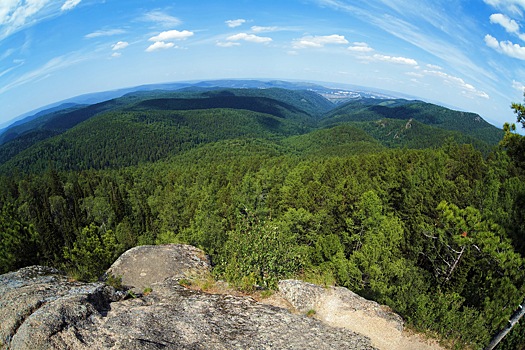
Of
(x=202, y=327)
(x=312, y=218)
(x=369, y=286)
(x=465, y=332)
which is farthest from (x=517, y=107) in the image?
(x=312, y=218)

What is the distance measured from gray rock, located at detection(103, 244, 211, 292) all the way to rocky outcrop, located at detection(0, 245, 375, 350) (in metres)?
3.34

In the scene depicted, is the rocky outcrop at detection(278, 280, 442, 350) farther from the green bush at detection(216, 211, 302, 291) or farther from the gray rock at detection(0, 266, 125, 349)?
the gray rock at detection(0, 266, 125, 349)

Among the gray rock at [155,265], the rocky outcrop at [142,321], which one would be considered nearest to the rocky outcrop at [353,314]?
the rocky outcrop at [142,321]

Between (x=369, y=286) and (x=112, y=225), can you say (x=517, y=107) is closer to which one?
(x=369, y=286)

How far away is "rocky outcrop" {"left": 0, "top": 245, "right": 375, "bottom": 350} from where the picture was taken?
7.11 metres

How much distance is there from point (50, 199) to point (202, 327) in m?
112

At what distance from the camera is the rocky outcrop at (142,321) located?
23.3ft

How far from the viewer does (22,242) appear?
2695 centimetres

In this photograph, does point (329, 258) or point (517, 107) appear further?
point (329, 258)

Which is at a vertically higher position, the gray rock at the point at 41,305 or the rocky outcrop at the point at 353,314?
the gray rock at the point at 41,305

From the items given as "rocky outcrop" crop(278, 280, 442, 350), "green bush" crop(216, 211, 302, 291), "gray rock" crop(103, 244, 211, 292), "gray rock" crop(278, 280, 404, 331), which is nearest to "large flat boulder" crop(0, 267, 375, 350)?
"rocky outcrop" crop(278, 280, 442, 350)

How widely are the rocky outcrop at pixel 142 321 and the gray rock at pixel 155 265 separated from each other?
334 centimetres

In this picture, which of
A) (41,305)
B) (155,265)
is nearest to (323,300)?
(155,265)

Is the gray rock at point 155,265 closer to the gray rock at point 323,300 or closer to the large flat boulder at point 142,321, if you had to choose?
the large flat boulder at point 142,321
